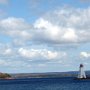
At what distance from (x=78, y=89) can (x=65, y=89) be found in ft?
16.2

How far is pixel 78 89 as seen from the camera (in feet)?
550

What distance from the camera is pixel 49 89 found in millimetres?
171000

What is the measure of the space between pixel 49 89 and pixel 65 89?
741 centimetres

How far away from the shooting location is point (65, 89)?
166m

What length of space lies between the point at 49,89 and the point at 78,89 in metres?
11.0
